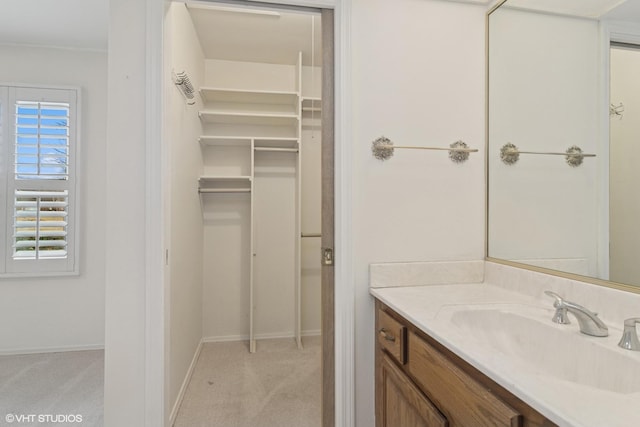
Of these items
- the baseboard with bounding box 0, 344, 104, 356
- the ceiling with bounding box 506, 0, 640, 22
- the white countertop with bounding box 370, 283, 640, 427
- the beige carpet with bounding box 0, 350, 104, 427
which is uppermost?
the ceiling with bounding box 506, 0, 640, 22

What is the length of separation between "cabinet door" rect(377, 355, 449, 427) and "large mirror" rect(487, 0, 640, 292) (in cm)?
72

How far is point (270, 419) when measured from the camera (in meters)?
1.93

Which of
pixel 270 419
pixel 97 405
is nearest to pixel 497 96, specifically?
pixel 270 419

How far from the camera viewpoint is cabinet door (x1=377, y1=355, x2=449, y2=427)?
0.96 metres

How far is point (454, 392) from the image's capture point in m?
0.87

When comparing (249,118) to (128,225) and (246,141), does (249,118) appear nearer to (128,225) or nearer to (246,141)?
(246,141)

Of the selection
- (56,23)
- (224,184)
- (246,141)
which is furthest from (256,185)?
(56,23)

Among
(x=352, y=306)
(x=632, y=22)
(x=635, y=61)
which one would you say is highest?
(x=632, y=22)

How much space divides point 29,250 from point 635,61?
13.0 ft

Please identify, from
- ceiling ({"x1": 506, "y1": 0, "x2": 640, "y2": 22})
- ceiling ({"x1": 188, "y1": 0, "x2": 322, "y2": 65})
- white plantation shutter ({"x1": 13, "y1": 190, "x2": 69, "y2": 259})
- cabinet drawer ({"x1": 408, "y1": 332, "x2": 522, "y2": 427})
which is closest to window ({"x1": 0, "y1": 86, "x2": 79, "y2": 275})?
white plantation shutter ({"x1": 13, "y1": 190, "x2": 69, "y2": 259})

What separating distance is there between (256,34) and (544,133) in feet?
7.31

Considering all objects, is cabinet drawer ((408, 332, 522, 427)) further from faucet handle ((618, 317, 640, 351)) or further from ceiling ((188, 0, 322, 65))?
ceiling ((188, 0, 322, 65))

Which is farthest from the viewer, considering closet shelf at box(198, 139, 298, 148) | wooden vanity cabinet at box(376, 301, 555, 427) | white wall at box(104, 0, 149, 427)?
Answer: closet shelf at box(198, 139, 298, 148)

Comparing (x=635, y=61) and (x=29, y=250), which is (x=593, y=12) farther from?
(x=29, y=250)
